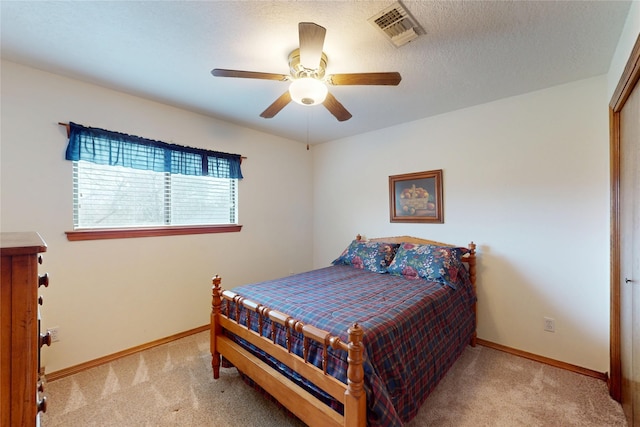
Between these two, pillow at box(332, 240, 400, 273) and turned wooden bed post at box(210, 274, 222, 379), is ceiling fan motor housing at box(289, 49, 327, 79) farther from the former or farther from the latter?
pillow at box(332, 240, 400, 273)

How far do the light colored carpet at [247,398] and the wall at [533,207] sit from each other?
394mm

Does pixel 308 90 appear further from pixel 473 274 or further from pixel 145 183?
pixel 473 274

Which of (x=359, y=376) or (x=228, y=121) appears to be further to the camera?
(x=228, y=121)

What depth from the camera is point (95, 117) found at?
94.7 inches

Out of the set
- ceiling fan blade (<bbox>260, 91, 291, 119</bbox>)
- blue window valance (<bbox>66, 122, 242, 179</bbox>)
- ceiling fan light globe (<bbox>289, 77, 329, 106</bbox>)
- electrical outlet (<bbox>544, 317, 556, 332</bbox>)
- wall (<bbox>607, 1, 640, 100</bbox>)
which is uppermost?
wall (<bbox>607, 1, 640, 100</bbox>)

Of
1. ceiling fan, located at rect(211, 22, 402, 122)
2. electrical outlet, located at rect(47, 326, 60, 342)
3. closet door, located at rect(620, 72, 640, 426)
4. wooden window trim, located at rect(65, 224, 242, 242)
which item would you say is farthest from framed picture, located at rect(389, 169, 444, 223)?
electrical outlet, located at rect(47, 326, 60, 342)

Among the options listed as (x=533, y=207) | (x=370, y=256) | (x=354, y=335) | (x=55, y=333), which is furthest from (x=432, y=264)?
(x=55, y=333)

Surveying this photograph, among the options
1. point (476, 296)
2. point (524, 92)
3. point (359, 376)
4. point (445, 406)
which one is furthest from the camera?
point (476, 296)

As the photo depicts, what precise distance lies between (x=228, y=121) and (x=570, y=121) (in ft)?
11.3

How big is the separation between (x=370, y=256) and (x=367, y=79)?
6.42 ft

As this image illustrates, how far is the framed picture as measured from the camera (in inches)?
122

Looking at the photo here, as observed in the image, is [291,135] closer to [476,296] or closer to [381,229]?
[381,229]

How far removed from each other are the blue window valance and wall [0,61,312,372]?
89mm

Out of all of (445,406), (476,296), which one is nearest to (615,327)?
(476,296)
